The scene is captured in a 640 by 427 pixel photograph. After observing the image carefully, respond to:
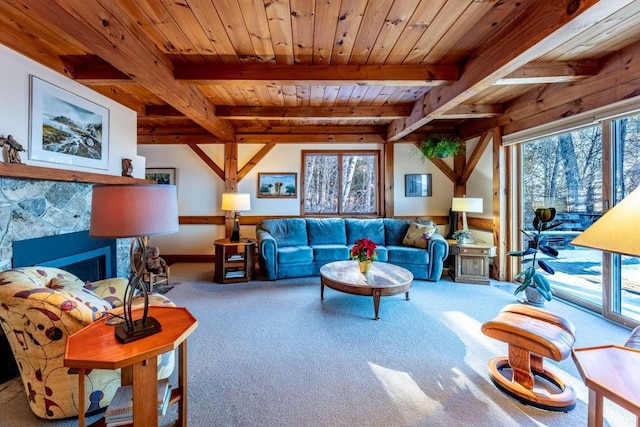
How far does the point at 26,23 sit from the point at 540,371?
14.8 ft

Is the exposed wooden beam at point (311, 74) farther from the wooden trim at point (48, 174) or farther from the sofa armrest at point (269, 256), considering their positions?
the sofa armrest at point (269, 256)

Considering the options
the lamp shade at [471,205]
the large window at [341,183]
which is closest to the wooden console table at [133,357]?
the lamp shade at [471,205]

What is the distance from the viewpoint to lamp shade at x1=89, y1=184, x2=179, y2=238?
116 cm

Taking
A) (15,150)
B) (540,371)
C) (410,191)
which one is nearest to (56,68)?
(15,150)

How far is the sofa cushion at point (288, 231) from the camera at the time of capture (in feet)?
15.0

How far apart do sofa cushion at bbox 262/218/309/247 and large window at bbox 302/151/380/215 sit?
0.68m

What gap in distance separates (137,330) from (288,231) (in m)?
3.40

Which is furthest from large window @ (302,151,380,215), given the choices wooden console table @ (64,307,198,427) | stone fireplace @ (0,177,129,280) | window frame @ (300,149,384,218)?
wooden console table @ (64,307,198,427)

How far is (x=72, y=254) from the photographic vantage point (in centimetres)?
272

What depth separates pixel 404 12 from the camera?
1854 mm

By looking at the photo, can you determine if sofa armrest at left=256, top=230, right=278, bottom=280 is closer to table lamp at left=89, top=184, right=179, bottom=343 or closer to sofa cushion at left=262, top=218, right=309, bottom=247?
sofa cushion at left=262, top=218, right=309, bottom=247

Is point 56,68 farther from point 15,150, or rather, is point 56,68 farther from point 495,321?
point 495,321

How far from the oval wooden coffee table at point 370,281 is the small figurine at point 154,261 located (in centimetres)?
218

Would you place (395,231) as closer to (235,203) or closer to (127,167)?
(235,203)
